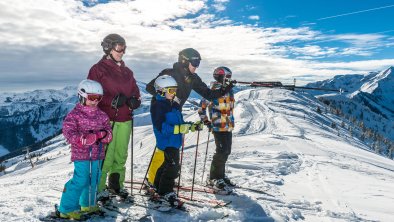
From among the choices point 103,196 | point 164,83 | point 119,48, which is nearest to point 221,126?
point 164,83

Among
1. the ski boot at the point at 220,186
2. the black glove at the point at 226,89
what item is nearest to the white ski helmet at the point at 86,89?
the black glove at the point at 226,89

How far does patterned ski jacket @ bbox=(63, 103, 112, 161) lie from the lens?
18.7 feet

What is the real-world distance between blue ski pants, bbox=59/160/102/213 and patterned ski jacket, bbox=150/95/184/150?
1.36 m

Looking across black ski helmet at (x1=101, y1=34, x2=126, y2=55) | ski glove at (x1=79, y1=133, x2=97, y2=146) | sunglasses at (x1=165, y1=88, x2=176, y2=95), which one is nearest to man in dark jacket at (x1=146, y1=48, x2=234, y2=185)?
sunglasses at (x1=165, y1=88, x2=176, y2=95)

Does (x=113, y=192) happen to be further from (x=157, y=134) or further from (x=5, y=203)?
(x=5, y=203)

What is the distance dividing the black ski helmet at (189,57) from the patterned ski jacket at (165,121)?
127cm

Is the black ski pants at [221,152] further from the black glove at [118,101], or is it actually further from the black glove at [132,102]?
the black glove at [118,101]

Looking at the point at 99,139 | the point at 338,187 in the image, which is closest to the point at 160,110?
the point at 99,139

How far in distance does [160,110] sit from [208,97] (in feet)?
6.56

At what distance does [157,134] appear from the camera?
717cm

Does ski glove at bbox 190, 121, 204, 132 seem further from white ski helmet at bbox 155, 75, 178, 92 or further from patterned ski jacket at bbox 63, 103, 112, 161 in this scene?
patterned ski jacket at bbox 63, 103, 112, 161

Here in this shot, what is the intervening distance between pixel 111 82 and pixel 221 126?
2870 millimetres

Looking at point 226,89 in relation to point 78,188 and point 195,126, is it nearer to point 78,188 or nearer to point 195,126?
point 195,126

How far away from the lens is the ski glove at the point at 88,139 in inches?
220
